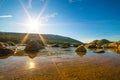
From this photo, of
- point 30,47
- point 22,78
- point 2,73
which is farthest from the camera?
point 30,47

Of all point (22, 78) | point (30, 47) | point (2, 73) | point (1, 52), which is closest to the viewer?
point (22, 78)

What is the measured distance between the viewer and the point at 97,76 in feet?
44.4

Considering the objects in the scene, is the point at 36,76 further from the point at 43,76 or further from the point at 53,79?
the point at 53,79

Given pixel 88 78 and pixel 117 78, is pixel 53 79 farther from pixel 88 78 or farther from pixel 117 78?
pixel 117 78

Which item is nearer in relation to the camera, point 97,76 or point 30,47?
point 97,76

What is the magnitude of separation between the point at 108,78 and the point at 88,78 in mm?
1808

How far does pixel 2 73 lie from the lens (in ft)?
44.2

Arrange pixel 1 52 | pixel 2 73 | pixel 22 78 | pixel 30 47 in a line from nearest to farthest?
pixel 22 78 < pixel 2 73 < pixel 1 52 < pixel 30 47

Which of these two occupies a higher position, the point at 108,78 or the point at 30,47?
the point at 30,47

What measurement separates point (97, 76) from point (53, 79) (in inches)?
168

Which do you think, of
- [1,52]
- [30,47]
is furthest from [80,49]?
[1,52]

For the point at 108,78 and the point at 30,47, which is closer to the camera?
the point at 108,78

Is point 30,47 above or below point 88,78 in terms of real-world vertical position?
above

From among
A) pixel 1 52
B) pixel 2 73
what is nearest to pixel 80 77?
pixel 2 73
